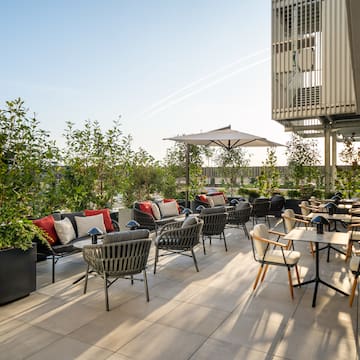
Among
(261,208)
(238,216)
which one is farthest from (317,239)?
(261,208)

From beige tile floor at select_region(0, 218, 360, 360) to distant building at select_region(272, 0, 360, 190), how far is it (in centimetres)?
962

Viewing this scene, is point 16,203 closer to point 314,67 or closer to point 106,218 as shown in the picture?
point 106,218

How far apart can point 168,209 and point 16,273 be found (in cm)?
492

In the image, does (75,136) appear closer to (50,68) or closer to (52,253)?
(50,68)

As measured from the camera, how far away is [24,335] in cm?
314

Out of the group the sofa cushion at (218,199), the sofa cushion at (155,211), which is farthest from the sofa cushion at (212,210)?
the sofa cushion at (218,199)

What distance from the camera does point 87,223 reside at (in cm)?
600

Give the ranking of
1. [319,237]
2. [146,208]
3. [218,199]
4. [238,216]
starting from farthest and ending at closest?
[218,199] < [146,208] < [238,216] < [319,237]

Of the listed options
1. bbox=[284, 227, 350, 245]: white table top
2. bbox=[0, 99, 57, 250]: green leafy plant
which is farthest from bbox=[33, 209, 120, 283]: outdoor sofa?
bbox=[284, 227, 350, 245]: white table top

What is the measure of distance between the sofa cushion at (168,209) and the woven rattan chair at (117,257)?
14.7ft

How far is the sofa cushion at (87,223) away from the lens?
5.90m

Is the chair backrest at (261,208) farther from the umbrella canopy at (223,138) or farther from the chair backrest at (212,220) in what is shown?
the chair backrest at (212,220)

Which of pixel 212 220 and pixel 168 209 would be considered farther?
pixel 168 209

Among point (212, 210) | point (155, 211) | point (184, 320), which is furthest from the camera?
point (155, 211)
